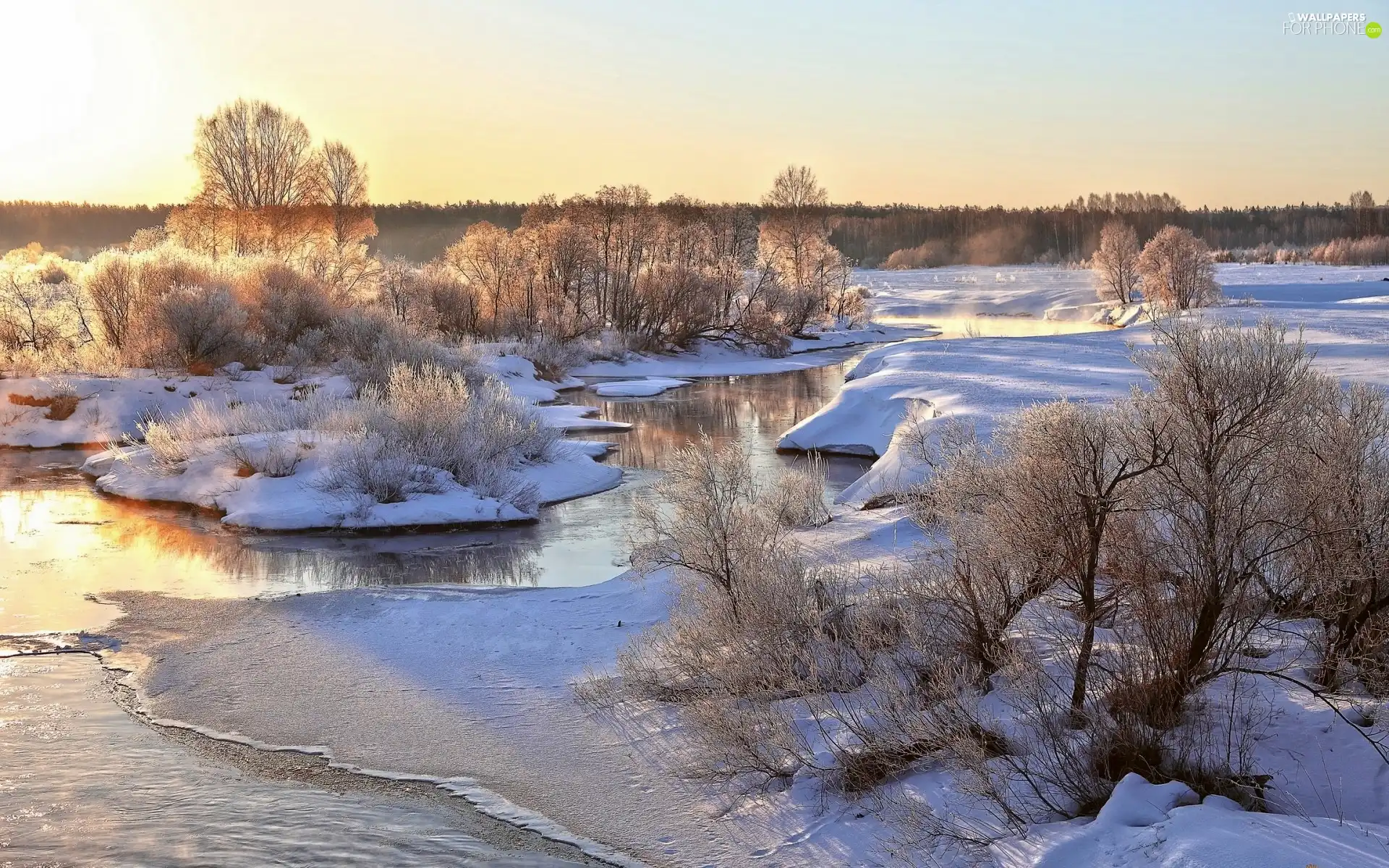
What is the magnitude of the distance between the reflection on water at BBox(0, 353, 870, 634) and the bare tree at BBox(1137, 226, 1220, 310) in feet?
95.0

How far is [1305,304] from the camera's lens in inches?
1534

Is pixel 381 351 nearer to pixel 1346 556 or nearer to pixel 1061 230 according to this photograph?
pixel 1346 556

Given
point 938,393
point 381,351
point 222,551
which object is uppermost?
point 381,351

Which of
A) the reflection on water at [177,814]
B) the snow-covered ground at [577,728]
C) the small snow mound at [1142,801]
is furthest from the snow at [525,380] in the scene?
the small snow mound at [1142,801]

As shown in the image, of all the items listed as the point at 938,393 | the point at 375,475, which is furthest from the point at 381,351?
the point at 938,393

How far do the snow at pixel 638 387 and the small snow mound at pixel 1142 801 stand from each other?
1031 inches

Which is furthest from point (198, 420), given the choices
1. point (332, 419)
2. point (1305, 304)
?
point (1305, 304)

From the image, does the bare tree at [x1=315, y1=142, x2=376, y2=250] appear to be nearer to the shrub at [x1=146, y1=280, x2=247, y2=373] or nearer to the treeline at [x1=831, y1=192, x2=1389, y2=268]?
the shrub at [x1=146, y1=280, x2=247, y2=373]

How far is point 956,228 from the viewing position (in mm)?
125688

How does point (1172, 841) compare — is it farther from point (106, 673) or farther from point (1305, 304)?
point (1305, 304)

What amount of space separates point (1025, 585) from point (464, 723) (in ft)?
13.1

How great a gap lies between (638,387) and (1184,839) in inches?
1096

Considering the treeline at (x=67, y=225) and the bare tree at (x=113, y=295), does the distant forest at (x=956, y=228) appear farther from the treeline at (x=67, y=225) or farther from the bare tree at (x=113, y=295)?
the bare tree at (x=113, y=295)

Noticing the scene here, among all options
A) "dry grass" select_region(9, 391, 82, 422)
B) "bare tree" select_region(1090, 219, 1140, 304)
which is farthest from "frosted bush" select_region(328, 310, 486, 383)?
"bare tree" select_region(1090, 219, 1140, 304)
